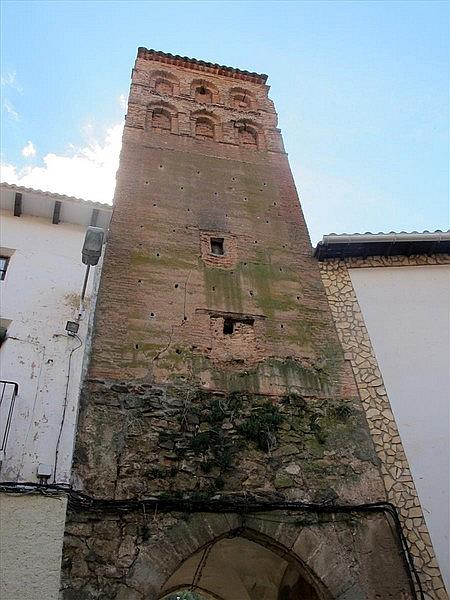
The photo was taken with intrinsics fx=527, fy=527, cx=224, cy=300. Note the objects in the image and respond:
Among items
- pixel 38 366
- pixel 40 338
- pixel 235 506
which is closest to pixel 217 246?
pixel 40 338

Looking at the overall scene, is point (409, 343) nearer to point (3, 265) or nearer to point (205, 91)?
point (3, 265)

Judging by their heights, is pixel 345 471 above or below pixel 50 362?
below

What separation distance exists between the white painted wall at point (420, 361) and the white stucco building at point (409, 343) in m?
0.01

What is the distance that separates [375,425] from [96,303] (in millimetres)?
4433

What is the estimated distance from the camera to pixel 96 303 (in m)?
7.89


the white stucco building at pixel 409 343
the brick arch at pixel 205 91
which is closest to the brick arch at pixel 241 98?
the brick arch at pixel 205 91

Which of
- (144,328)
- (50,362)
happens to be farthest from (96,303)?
(50,362)

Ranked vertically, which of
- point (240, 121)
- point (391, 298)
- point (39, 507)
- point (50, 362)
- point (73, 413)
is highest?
point (240, 121)

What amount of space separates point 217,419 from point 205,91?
1011cm

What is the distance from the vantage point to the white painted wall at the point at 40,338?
18.1ft

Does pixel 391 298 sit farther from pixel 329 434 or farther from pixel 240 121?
pixel 240 121

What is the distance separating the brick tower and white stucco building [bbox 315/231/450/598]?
0.32 meters

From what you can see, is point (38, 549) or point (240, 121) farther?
point (240, 121)

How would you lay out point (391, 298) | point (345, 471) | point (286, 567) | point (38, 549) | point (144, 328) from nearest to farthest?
point (38, 549) < point (345, 471) < point (286, 567) < point (144, 328) < point (391, 298)
